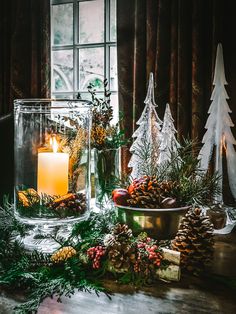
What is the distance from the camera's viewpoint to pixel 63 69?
2898mm

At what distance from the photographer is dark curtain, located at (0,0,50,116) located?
2676 mm

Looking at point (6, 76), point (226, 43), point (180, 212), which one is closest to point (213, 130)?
point (180, 212)

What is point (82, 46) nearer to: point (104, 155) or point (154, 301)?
point (104, 155)

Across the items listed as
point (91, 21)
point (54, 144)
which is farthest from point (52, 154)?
point (91, 21)

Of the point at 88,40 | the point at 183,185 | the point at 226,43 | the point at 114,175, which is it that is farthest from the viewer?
the point at 88,40

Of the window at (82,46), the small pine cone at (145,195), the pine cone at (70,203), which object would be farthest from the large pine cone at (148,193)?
the window at (82,46)

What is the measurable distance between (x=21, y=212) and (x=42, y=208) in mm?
51

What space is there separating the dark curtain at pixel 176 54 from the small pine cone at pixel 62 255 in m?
1.56

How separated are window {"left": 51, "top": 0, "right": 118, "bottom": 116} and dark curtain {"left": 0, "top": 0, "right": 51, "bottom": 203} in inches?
8.1

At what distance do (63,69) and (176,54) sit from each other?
99 cm

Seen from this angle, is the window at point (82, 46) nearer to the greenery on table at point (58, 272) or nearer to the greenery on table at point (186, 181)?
the greenery on table at point (186, 181)

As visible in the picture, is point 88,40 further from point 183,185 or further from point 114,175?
point 183,185

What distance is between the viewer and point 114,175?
1.25m

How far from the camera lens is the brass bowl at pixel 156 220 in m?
0.83
